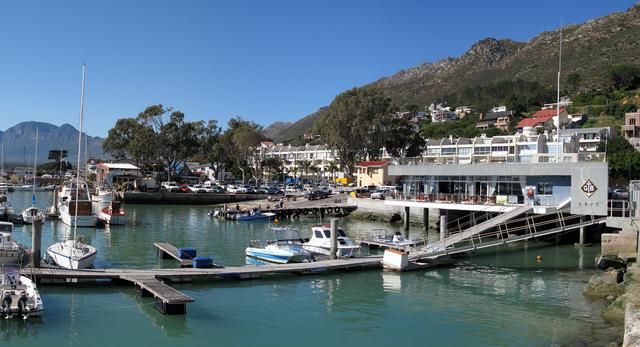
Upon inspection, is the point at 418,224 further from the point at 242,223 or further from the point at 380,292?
the point at 380,292

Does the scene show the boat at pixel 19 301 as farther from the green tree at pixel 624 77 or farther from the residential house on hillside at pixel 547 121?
the green tree at pixel 624 77

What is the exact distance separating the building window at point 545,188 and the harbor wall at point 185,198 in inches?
2295

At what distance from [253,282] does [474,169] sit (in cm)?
2594

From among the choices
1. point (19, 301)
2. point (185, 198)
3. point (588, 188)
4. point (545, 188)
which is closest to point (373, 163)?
point (185, 198)

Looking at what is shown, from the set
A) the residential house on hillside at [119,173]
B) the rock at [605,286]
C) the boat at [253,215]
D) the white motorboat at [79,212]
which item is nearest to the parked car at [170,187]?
the residential house on hillside at [119,173]

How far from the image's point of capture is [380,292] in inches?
1107

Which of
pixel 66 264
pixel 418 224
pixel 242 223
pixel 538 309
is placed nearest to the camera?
pixel 538 309

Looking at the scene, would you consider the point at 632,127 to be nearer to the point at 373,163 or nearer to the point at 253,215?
the point at 373,163

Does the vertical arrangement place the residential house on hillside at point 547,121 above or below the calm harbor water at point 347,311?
above

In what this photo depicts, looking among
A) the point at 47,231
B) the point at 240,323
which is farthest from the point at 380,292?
the point at 47,231

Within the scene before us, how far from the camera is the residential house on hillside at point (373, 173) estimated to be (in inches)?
3831

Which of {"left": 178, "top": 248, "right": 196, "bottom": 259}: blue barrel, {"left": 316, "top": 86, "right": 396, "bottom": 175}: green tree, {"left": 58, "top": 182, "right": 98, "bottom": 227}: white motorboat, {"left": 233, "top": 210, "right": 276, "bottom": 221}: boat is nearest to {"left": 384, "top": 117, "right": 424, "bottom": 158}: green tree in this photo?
{"left": 316, "top": 86, "right": 396, "bottom": 175}: green tree

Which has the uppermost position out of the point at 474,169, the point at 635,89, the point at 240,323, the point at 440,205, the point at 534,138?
the point at 635,89

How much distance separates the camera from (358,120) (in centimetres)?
9194
